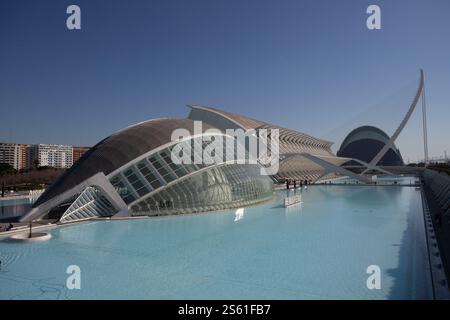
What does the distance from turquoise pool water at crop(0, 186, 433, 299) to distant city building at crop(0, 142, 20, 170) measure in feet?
413

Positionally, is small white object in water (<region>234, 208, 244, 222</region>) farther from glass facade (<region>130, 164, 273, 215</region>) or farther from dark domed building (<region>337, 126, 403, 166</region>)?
dark domed building (<region>337, 126, 403, 166</region>)

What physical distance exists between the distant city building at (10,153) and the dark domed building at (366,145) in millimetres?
111115

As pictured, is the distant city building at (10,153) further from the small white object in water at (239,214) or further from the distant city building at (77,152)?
the small white object in water at (239,214)

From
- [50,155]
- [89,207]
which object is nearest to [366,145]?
[89,207]

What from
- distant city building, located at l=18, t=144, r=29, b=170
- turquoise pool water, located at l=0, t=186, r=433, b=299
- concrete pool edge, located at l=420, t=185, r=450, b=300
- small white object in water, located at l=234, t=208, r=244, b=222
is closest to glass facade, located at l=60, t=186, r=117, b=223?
turquoise pool water, located at l=0, t=186, r=433, b=299

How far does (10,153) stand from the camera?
410 ft

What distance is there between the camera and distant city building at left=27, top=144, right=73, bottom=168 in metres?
134

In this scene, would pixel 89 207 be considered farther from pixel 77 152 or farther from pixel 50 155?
pixel 77 152

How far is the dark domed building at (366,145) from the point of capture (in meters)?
106

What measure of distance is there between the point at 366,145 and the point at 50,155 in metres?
116

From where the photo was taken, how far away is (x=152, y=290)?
819cm

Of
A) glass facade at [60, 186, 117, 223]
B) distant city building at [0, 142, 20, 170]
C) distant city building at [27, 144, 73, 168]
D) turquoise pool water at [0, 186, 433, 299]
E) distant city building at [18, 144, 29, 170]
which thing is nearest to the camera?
turquoise pool water at [0, 186, 433, 299]

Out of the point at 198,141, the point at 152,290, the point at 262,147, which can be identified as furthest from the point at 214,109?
the point at 152,290
